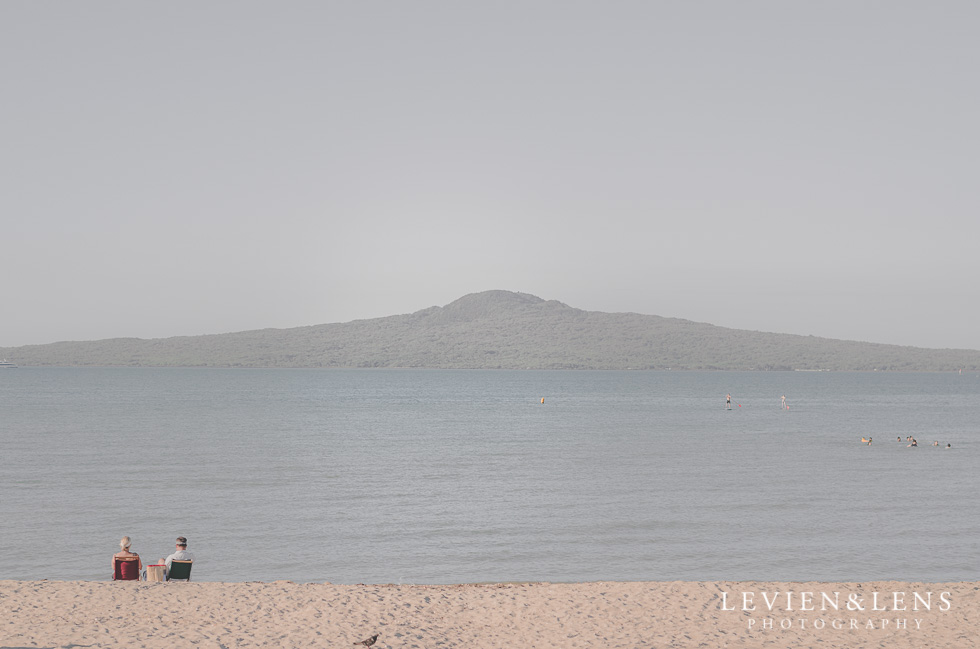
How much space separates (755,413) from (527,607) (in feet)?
273

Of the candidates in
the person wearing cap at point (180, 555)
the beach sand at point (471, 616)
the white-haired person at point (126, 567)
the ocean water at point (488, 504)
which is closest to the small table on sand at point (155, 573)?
the person wearing cap at point (180, 555)

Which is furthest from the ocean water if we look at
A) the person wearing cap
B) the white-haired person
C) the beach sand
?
the beach sand

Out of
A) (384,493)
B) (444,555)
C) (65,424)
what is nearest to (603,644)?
(444,555)

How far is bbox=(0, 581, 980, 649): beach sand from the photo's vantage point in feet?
44.8

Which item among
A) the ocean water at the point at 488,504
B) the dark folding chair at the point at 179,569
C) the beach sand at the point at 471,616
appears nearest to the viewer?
the beach sand at the point at 471,616

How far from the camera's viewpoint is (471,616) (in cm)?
1512

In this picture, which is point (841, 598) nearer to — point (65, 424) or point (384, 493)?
point (384, 493)

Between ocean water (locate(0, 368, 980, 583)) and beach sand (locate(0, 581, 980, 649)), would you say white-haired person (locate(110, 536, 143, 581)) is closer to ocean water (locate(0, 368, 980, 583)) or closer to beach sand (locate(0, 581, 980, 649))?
beach sand (locate(0, 581, 980, 649))

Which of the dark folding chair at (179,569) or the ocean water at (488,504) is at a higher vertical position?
the dark folding chair at (179,569)

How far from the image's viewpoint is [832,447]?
53.8 meters

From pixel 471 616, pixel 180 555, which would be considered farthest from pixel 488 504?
pixel 471 616

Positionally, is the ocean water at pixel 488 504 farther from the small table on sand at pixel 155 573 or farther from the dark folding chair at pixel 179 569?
the small table on sand at pixel 155 573

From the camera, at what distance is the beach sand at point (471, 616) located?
1365cm

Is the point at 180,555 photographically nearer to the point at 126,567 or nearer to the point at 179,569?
the point at 179,569
